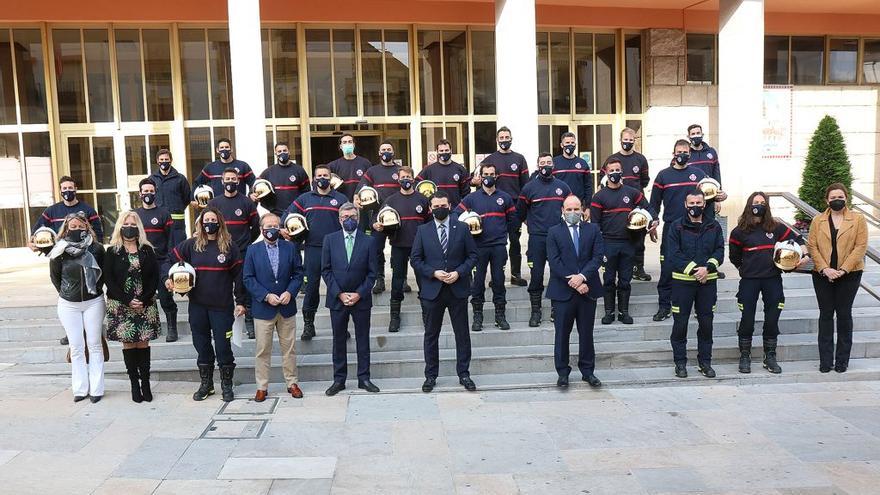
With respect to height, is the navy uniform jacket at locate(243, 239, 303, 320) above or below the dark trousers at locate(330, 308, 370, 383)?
Answer: above

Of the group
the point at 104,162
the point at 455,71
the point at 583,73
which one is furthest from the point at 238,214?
the point at 583,73

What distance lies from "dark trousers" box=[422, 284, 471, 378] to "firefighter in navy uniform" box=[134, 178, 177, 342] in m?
3.37

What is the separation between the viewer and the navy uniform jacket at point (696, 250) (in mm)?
7957

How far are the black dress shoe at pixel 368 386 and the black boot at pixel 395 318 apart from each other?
1308 mm

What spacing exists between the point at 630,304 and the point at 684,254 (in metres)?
1.72

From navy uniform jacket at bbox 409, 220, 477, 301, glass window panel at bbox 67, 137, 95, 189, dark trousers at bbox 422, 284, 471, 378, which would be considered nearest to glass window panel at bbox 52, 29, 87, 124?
glass window panel at bbox 67, 137, 95, 189

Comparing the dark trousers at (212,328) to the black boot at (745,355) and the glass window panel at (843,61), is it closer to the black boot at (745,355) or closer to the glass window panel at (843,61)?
the black boot at (745,355)

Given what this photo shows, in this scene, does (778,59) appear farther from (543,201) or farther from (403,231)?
Answer: (403,231)

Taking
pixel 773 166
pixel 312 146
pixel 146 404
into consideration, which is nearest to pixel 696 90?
pixel 773 166

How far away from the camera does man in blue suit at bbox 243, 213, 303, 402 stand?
24.8ft

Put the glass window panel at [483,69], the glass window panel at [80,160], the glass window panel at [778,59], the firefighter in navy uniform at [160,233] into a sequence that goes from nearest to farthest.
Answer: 1. the firefighter in navy uniform at [160,233]
2. the glass window panel at [80,160]
3. the glass window panel at [483,69]
4. the glass window panel at [778,59]

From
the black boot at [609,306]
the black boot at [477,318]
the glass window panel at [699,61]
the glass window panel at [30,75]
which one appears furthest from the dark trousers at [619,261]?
the glass window panel at [30,75]

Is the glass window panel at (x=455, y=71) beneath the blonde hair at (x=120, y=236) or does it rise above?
above

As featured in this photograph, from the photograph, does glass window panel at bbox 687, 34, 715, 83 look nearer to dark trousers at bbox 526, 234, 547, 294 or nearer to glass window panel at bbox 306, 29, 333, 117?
glass window panel at bbox 306, 29, 333, 117
